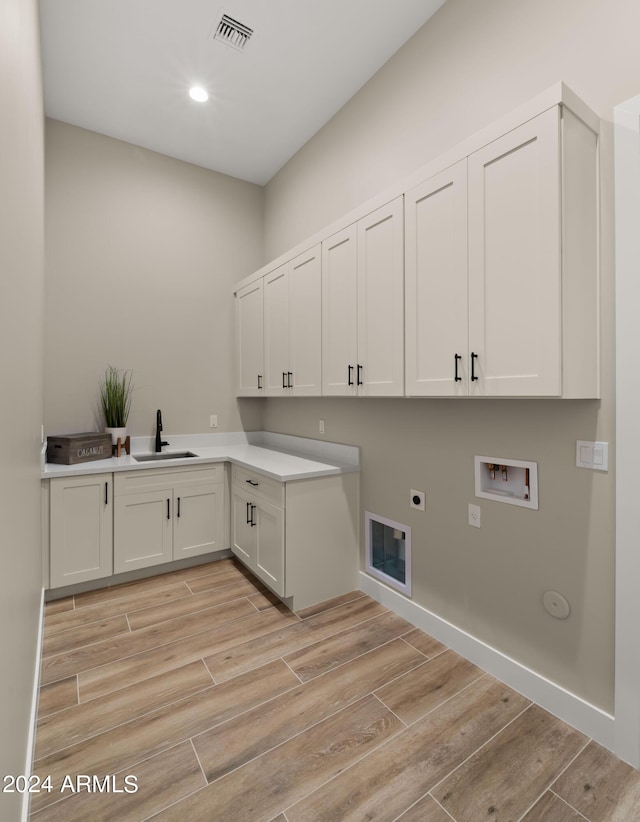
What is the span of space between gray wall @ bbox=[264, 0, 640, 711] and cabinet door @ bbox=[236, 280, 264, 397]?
0.98 metres

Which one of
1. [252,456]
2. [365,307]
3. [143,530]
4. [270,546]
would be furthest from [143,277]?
[270,546]

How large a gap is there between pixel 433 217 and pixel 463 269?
33 cm

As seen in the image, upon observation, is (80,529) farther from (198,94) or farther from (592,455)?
(198,94)

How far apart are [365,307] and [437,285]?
51 cm

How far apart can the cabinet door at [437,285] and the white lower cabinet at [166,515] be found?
1.90 metres

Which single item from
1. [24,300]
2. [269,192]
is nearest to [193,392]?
[269,192]

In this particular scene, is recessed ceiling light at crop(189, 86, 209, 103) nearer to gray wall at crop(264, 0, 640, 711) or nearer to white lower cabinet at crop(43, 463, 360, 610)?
gray wall at crop(264, 0, 640, 711)

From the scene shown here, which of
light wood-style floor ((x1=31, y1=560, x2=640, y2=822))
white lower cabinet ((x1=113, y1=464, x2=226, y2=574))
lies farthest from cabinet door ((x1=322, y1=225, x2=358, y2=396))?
light wood-style floor ((x1=31, y1=560, x2=640, y2=822))

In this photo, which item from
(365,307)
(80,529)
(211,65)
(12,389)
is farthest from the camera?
(80,529)

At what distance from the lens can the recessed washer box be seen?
1.77 meters

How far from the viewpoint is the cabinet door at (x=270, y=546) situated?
248cm

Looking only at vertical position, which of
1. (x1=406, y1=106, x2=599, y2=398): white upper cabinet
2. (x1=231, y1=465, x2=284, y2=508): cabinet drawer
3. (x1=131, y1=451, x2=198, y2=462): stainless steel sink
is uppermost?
(x1=406, y1=106, x2=599, y2=398): white upper cabinet

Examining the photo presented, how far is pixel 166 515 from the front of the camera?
302cm

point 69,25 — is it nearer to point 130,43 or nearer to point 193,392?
point 130,43
